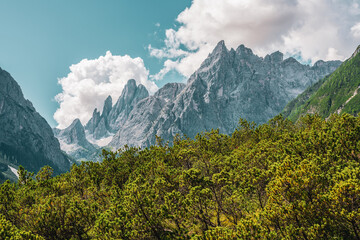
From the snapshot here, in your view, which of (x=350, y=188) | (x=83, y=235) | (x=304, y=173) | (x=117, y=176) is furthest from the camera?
(x=117, y=176)

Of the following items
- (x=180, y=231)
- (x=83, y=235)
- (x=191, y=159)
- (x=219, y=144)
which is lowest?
(x=83, y=235)

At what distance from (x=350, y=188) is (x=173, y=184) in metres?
25.4

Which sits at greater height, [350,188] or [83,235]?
[350,188]

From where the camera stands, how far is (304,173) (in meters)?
24.1

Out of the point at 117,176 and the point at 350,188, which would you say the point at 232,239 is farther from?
the point at 117,176

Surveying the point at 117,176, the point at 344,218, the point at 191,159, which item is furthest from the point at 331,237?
the point at 117,176

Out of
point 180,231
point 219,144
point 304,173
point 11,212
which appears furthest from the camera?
point 219,144

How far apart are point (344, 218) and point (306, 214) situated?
11.5 feet

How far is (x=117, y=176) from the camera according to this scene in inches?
2100

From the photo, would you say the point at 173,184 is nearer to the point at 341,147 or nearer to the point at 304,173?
the point at 304,173

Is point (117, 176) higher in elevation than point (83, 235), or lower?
higher

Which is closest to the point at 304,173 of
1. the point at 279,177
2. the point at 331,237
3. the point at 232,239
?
the point at 279,177

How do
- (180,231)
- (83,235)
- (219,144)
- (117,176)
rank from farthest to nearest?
1. (219,144)
2. (117,176)
3. (83,235)
4. (180,231)

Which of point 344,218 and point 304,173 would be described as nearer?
point 344,218
